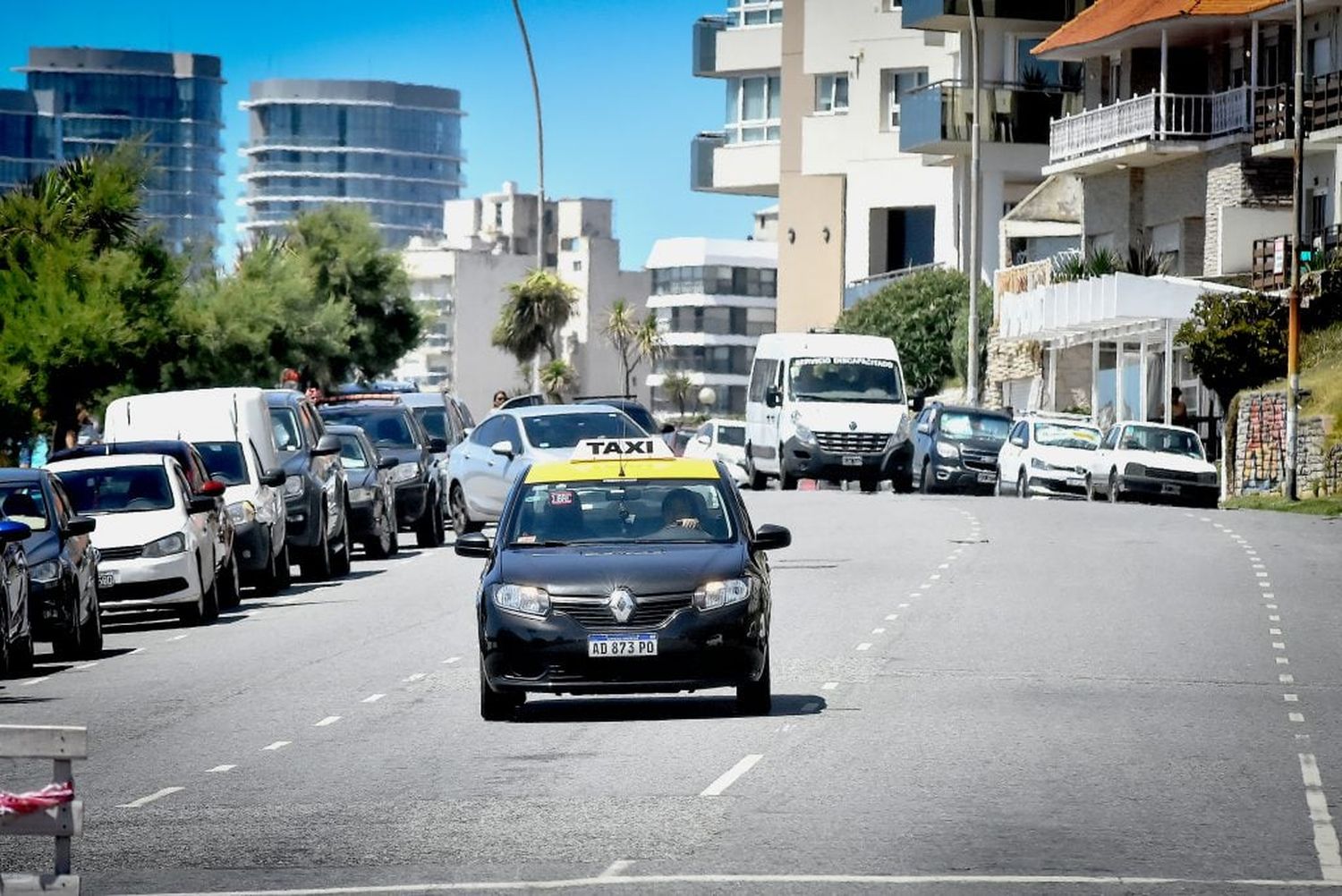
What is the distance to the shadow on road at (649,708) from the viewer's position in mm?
17875

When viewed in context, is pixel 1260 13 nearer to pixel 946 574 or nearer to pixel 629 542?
pixel 946 574

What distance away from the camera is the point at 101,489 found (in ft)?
93.4

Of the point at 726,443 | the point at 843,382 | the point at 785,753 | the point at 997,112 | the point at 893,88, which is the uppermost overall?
the point at 893,88

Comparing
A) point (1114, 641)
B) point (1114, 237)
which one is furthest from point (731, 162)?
point (1114, 641)

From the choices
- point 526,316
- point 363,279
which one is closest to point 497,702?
point 363,279

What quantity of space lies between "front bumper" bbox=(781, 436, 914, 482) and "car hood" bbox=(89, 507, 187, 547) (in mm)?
23362

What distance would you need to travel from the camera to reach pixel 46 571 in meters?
23.2

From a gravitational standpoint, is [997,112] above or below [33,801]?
above

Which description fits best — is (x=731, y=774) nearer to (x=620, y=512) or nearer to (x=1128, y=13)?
(x=620, y=512)

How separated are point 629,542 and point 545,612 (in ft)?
3.23

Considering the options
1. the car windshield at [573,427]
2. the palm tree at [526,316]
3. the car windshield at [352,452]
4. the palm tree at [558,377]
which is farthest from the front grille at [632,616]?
the palm tree at [558,377]

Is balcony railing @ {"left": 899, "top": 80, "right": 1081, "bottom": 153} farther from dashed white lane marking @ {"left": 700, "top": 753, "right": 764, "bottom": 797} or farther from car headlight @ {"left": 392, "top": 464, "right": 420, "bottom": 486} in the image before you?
dashed white lane marking @ {"left": 700, "top": 753, "right": 764, "bottom": 797}

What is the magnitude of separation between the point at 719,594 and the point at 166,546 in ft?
36.8

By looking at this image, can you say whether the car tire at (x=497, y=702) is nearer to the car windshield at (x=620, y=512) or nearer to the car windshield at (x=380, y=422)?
the car windshield at (x=620, y=512)
